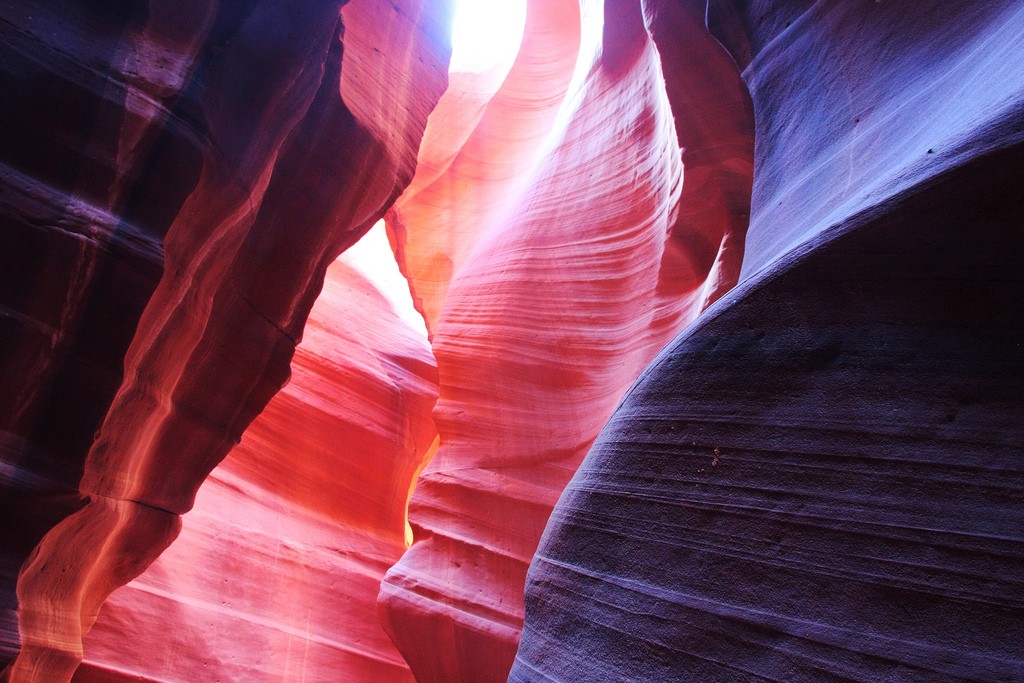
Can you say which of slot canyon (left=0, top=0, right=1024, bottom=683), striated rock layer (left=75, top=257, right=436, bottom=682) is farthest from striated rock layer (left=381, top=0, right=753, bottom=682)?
striated rock layer (left=75, top=257, right=436, bottom=682)

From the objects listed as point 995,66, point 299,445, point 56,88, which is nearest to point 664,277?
point 995,66

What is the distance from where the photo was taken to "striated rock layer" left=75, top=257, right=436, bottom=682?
608 cm

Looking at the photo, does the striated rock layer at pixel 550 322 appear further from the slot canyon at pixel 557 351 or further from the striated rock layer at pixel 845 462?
the striated rock layer at pixel 845 462

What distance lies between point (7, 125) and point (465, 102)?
818cm

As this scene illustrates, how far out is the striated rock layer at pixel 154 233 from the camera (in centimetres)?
295

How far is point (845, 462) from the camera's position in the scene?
1557 mm

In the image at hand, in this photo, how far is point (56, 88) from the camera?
117 inches

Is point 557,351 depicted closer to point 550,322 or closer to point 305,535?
point 550,322

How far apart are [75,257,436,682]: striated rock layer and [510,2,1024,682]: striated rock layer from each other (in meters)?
5.19

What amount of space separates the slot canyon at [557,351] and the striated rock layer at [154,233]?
0.02 meters

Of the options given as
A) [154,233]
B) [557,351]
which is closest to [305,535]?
[557,351]

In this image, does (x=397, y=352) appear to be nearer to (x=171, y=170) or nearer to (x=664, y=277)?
(x=664, y=277)

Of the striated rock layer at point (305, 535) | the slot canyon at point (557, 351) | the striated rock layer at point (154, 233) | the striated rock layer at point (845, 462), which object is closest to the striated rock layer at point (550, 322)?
the slot canyon at point (557, 351)

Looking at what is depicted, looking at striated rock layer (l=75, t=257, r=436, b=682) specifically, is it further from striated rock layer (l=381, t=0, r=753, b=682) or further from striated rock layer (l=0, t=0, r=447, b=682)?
striated rock layer (l=0, t=0, r=447, b=682)
